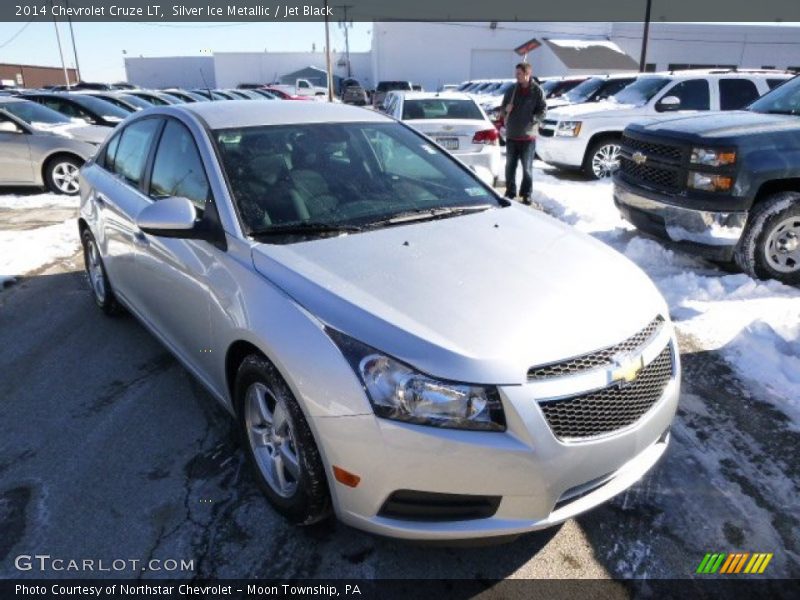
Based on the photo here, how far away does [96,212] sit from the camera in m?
4.34

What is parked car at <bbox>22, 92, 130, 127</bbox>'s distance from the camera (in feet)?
33.7

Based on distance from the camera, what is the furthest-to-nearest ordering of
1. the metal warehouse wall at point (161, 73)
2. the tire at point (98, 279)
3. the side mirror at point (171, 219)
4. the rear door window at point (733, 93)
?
the metal warehouse wall at point (161, 73) → the rear door window at point (733, 93) → the tire at point (98, 279) → the side mirror at point (171, 219)

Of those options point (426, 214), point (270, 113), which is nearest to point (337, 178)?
point (426, 214)

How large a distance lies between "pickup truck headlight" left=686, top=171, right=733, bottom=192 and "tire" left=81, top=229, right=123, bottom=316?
486 cm

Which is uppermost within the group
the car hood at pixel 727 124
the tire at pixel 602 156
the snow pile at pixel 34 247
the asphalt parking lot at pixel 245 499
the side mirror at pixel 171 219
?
the car hood at pixel 727 124

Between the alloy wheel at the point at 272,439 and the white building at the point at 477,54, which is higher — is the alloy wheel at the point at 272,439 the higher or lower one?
the lower one

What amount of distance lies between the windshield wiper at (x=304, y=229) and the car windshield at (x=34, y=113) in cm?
902

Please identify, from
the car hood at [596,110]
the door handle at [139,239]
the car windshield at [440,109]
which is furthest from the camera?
the car hood at [596,110]

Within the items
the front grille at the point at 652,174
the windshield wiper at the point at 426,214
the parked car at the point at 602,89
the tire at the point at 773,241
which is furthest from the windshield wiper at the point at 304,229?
the parked car at the point at 602,89

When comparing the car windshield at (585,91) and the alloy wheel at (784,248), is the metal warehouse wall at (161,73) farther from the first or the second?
the alloy wheel at (784,248)

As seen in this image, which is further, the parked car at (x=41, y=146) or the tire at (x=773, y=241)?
the parked car at (x=41, y=146)

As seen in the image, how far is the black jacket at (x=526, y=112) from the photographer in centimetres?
801

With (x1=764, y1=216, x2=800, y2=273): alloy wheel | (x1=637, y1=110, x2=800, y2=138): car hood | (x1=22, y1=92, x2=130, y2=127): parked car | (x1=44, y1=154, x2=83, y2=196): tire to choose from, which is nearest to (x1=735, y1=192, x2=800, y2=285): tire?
(x1=764, y1=216, x2=800, y2=273): alloy wheel

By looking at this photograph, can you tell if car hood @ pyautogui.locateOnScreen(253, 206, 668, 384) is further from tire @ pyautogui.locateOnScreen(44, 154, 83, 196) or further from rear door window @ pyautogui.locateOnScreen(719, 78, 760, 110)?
rear door window @ pyautogui.locateOnScreen(719, 78, 760, 110)
